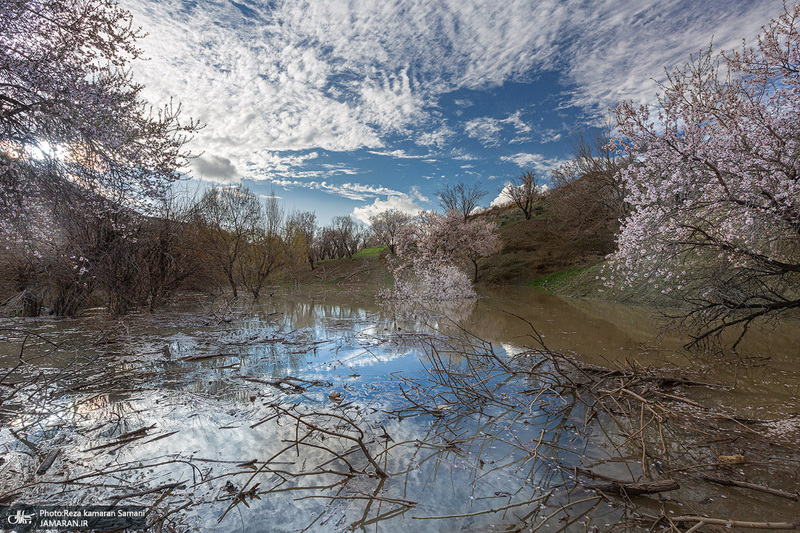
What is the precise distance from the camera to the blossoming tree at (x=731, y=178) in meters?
4.95

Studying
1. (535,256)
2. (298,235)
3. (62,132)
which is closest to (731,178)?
(62,132)

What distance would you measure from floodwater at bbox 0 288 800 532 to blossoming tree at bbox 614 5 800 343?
1.65 meters

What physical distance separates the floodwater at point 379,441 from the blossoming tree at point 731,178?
1.65 meters

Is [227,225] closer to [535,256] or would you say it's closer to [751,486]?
[751,486]

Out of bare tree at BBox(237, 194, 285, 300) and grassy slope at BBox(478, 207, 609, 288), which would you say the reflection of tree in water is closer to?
bare tree at BBox(237, 194, 285, 300)

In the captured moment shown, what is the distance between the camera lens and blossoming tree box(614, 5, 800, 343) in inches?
195

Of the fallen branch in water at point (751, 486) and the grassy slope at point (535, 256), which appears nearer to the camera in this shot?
the fallen branch in water at point (751, 486)

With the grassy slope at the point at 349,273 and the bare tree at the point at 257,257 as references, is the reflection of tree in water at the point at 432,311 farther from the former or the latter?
the grassy slope at the point at 349,273

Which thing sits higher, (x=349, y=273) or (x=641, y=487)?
(x=349, y=273)

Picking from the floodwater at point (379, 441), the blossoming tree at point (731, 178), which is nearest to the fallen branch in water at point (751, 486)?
the floodwater at point (379, 441)

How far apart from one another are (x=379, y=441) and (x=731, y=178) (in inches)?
267

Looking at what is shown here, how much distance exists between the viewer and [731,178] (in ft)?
18.1

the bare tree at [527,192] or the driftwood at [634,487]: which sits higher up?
the bare tree at [527,192]

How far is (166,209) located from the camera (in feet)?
40.2
